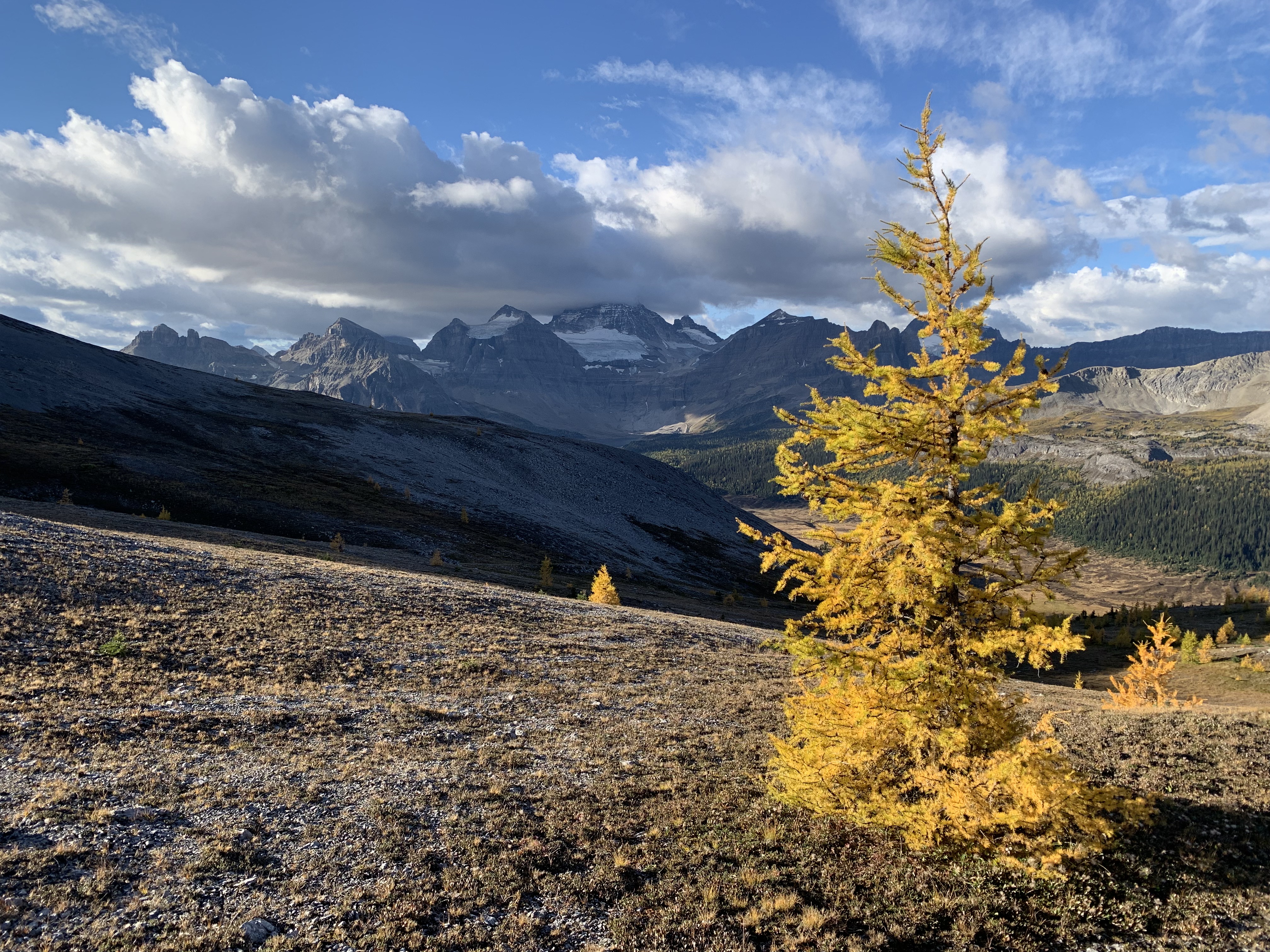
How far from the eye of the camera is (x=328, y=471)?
278 ft

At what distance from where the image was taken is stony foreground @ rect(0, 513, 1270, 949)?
363 inches

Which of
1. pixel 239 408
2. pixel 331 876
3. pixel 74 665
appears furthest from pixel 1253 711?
pixel 239 408

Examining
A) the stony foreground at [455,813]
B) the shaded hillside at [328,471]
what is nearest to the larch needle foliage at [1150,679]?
the stony foreground at [455,813]

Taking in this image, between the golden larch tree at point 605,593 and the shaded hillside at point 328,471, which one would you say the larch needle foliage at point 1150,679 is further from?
the shaded hillside at point 328,471

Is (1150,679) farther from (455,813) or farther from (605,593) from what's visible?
(455,813)

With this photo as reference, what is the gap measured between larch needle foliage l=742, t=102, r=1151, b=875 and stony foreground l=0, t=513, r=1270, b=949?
1.27 meters

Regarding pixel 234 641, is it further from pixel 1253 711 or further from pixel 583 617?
pixel 1253 711

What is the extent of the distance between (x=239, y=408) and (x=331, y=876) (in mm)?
119258

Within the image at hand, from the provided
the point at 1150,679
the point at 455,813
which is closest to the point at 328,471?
the point at 455,813

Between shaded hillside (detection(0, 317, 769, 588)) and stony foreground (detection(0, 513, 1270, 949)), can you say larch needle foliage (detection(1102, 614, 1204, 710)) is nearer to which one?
stony foreground (detection(0, 513, 1270, 949))

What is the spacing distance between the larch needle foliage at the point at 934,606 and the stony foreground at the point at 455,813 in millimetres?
1268

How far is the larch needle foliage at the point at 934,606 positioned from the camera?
9945 millimetres

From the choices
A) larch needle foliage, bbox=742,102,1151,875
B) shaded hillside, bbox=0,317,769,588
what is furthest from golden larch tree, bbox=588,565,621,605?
larch needle foliage, bbox=742,102,1151,875

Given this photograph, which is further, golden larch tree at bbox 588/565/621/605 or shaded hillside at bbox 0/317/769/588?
shaded hillside at bbox 0/317/769/588
